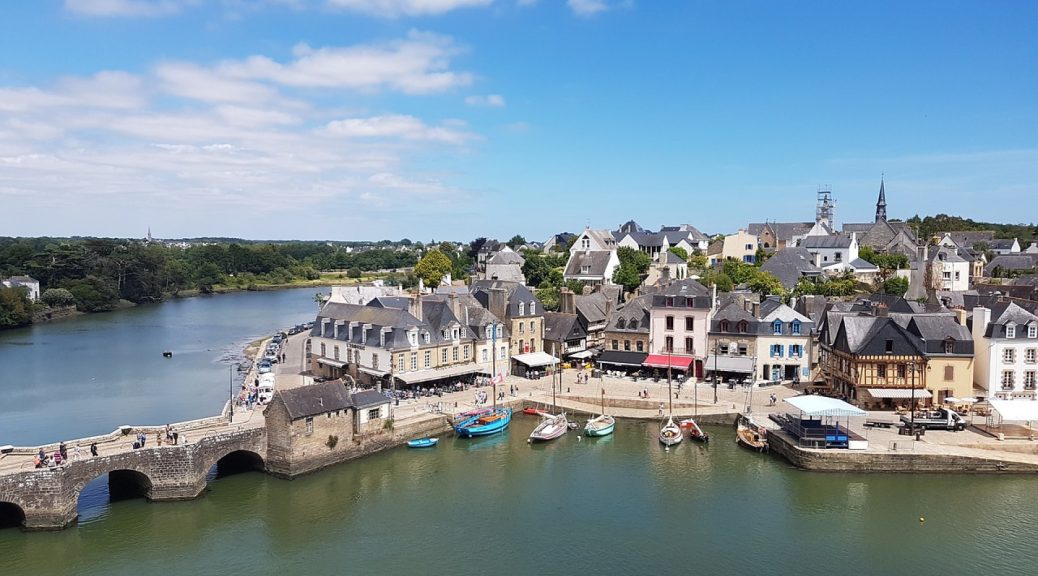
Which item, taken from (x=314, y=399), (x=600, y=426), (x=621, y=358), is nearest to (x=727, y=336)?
(x=621, y=358)

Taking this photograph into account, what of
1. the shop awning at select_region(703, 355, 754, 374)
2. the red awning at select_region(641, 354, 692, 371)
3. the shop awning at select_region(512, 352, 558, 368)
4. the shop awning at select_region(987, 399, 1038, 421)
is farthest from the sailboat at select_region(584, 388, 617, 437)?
the shop awning at select_region(987, 399, 1038, 421)

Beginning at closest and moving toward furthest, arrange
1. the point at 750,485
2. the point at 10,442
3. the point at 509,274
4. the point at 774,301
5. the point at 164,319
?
the point at 750,485 → the point at 10,442 → the point at 774,301 → the point at 509,274 → the point at 164,319

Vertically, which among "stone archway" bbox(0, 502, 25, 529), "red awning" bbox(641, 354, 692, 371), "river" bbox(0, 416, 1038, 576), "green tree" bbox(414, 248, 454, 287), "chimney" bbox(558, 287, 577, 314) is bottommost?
"river" bbox(0, 416, 1038, 576)

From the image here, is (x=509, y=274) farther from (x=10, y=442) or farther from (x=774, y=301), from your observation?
(x=10, y=442)

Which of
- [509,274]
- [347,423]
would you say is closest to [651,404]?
[347,423]

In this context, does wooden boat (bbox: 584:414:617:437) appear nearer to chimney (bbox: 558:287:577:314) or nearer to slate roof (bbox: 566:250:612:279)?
chimney (bbox: 558:287:577:314)
